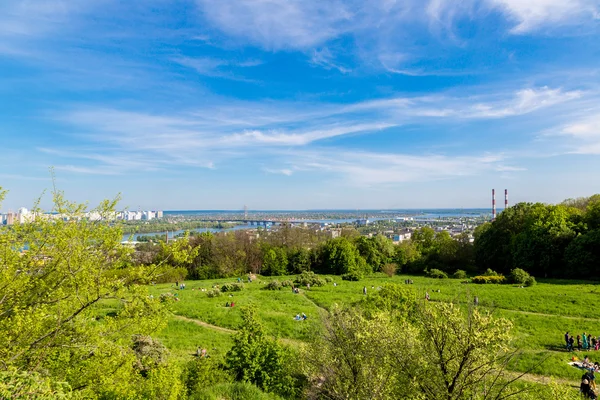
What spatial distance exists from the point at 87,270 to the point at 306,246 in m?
56.2

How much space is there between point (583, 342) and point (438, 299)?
11.7 m

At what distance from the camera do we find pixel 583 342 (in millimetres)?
20312

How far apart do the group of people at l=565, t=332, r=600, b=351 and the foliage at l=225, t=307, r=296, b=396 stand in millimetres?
16732

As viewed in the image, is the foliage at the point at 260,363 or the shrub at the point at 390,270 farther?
the shrub at the point at 390,270

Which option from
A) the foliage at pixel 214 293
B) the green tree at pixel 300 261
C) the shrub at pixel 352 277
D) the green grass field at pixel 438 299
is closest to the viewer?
the green grass field at pixel 438 299

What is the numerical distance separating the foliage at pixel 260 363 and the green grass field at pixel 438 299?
2.24 m

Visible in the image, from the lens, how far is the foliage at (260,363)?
1449 cm

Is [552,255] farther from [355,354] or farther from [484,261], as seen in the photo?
[355,354]

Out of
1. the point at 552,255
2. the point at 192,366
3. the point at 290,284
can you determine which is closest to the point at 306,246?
the point at 290,284

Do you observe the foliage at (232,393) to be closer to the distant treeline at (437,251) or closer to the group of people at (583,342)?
the group of people at (583,342)

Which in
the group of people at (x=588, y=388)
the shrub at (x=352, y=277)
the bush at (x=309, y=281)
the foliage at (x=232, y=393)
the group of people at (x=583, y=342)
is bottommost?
the shrub at (x=352, y=277)

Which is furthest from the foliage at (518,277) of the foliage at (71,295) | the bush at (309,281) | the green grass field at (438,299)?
the foliage at (71,295)

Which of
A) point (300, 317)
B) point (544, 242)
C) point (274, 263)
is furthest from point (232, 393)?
point (544, 242)

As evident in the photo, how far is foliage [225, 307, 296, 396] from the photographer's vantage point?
14.5 metres
